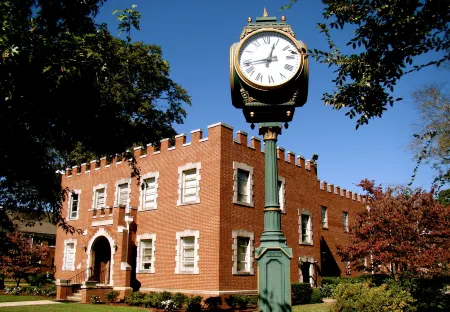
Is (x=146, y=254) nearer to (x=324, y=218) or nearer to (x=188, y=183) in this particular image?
(x=188, y=183)

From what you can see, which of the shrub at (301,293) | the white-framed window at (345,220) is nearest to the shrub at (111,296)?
the shrub at (301,293)

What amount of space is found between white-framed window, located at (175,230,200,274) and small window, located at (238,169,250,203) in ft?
10.6

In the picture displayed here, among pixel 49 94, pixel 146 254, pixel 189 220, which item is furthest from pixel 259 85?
pixel 146 254

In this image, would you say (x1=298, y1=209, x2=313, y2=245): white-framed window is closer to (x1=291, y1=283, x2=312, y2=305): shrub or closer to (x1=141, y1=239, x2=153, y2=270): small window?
(x1=291, y1=283, x2=312, y2=305): shrub

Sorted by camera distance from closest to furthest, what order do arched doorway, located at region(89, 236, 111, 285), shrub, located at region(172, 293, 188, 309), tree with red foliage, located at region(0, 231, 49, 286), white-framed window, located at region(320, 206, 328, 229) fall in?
shrub, located at region(172, 293, 188, 309) < arched doorway, located at region(89, 236, 111, 285) < tree with red foliage, located at region(0, 231, 49, 286) < white-framed window, located at region(320, 206, 328, 229)

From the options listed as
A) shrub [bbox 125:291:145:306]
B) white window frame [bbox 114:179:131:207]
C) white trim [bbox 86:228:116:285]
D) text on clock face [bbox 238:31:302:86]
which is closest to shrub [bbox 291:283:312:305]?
shrub [bbox 125:291:145:306]

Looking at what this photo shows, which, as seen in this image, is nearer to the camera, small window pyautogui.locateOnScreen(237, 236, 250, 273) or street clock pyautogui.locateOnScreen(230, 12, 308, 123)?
street clock pyautogui.locateOnScreen(230, 12, 308, 123)

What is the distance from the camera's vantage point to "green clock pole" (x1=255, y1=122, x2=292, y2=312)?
5270mm

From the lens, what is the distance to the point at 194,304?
62.6ft

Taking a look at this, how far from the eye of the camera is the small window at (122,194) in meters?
26.8

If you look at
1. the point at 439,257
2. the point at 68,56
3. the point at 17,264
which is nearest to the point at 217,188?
the point at 439,257

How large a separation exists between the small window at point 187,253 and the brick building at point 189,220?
0.05m

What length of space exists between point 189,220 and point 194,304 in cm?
472

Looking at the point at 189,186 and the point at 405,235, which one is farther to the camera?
the point at 189,186
